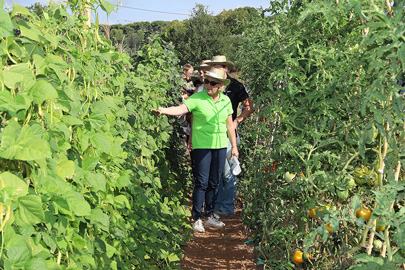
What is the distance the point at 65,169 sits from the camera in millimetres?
1669

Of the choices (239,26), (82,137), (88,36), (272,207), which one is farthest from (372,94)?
(239,26)

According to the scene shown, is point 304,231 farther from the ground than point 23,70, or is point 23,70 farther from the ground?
point 23,70

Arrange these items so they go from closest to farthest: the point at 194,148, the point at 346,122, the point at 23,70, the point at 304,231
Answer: the point at 23,70
the point at 346,122
the point at 304,231
the point at 194,148

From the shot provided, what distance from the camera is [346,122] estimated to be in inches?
98.0

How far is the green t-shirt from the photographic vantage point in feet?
14.7

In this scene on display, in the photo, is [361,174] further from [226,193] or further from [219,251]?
[226,193]

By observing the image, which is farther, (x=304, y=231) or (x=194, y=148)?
(x=194, y=148)

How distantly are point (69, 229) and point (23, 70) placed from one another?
68 centimetres

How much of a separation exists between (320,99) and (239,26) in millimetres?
3904

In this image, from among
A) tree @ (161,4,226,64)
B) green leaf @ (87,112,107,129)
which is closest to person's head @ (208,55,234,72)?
green leaf @ (87,112,107,129)

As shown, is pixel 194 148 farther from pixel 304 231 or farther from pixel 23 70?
pixel 23 70

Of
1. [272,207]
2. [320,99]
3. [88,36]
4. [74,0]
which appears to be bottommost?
[272,207]

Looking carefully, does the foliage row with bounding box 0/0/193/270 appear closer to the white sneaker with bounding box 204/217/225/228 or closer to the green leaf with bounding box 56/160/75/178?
the green leaf with bounding box 56/160/75/178

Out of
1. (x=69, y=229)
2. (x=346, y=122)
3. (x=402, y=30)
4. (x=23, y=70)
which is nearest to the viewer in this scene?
(x=402, y=30)
